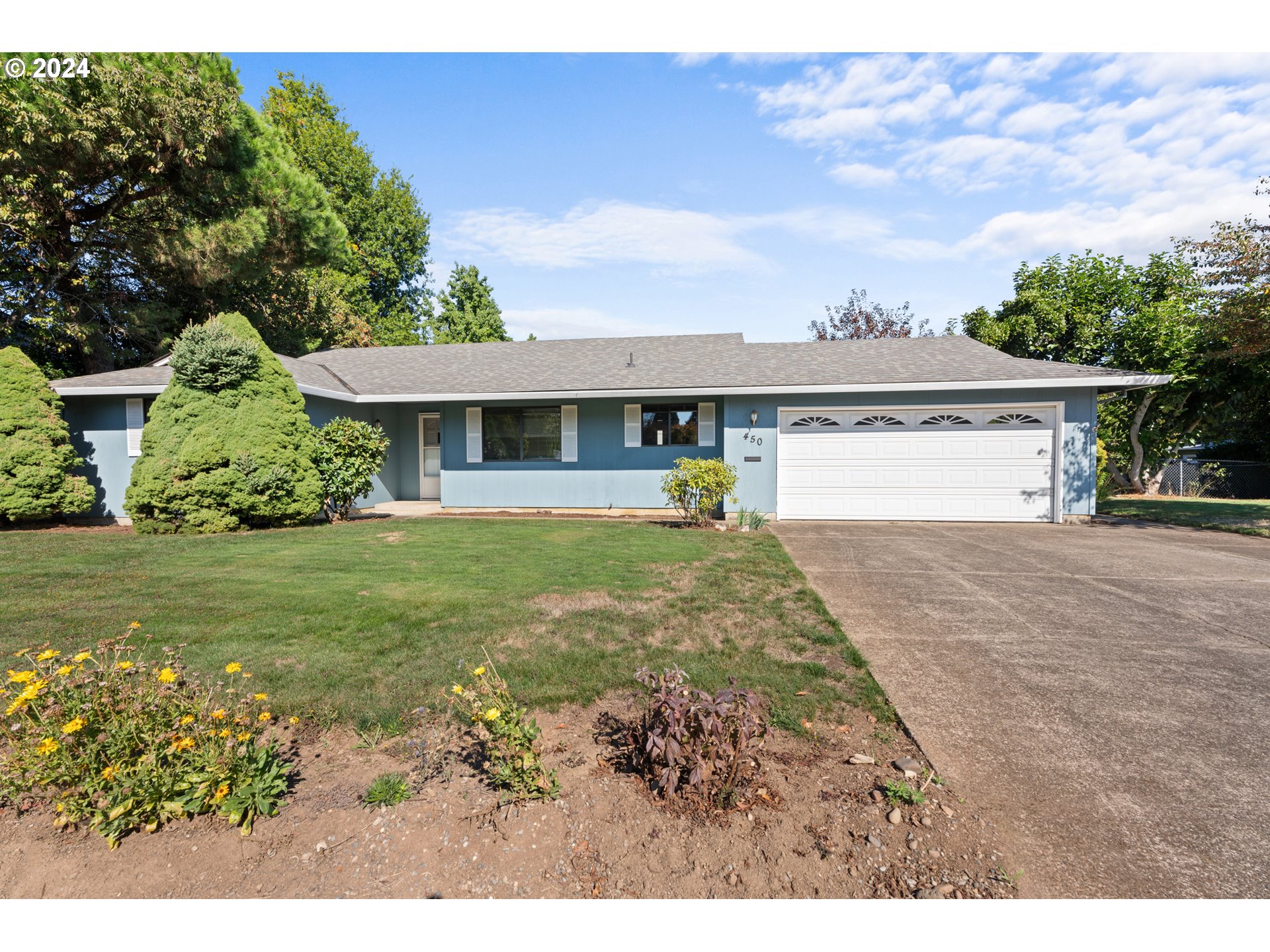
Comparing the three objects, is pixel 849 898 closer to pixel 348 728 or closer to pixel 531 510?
pixel 348 728

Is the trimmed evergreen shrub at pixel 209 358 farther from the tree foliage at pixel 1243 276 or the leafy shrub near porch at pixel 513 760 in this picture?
the tree foliage at pixel 1243 276

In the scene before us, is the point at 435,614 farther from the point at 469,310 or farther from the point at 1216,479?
the point at 469,310

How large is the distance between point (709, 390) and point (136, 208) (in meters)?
14.3

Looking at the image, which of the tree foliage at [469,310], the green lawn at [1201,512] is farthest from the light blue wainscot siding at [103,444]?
the green lawn at [1201,512]

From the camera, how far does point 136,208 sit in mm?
13570

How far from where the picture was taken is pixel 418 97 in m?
8.84

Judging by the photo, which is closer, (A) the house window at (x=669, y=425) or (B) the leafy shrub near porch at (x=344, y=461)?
(B) the leafy shrub near porch at (x=344, y=461)

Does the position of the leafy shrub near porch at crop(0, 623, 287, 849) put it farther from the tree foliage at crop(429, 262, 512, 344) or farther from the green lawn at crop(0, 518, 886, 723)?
the tree foliage at crop(429, 262, 512, 344)

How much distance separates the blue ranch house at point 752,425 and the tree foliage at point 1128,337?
3860mm

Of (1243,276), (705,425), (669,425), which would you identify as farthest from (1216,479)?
(669,425)

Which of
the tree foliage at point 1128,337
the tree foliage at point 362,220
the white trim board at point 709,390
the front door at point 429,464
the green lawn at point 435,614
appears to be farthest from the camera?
the tree foliage at point 362,220

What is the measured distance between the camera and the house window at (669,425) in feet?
40.6

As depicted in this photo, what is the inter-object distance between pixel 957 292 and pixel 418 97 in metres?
16.2

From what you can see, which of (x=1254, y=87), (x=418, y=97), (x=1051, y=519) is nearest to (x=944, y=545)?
(x=1051, y=519)
